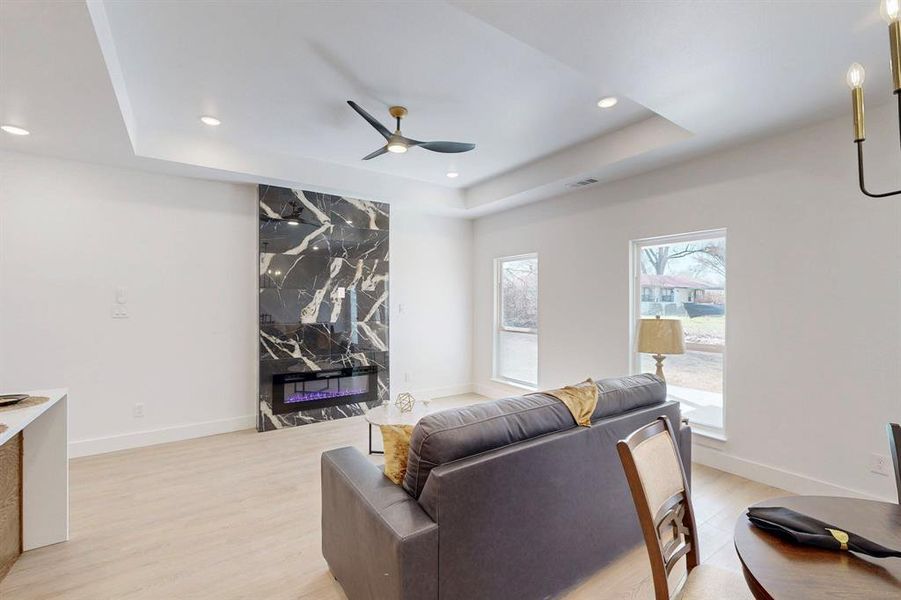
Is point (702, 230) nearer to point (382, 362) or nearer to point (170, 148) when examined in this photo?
point (382, 362)

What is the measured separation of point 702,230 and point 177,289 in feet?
16.1

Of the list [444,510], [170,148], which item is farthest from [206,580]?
[170,148]

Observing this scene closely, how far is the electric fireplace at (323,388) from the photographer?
14.5 ft

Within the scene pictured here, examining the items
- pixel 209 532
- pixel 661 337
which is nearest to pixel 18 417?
pixel 209 532

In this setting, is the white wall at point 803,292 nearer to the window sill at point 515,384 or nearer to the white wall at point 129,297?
the window sill at point 515,384

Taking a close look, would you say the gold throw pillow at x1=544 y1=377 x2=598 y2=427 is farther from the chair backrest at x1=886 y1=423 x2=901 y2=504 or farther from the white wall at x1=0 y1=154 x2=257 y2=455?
the white wall at x1=0 y1=154 x2=257 y2=455

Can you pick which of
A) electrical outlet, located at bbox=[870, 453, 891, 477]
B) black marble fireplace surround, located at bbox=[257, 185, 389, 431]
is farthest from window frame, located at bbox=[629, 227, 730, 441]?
black marble fireplace surround, located at bbox=[257, 185, 389, 431]

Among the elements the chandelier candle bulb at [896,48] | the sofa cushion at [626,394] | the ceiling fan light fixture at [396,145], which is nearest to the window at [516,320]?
the ceiling fan light fixture at [396,145]

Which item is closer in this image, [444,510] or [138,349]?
[444,510]

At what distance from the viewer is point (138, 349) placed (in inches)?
151

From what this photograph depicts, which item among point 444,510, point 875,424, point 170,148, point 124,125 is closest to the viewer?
point 444,510

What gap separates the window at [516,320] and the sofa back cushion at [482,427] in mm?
3203

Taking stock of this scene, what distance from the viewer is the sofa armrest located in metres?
1.29

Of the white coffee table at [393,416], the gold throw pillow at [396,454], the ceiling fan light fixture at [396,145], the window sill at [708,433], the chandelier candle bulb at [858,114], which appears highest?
the ceiling fan light fixture at [396,145]
